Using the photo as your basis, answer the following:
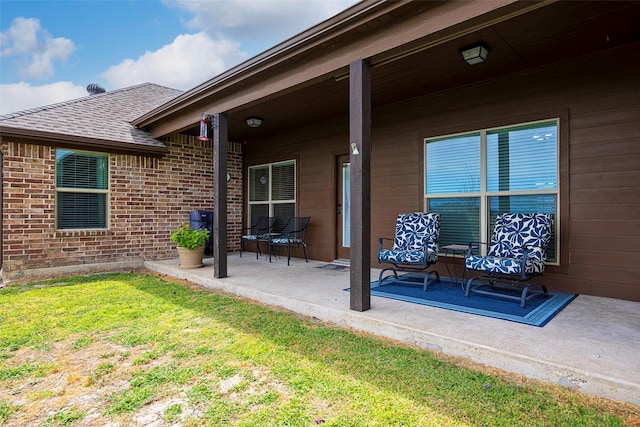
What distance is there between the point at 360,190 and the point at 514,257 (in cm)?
187

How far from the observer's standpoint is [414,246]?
4.34 metres

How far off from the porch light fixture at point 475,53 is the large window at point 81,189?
18.8ft

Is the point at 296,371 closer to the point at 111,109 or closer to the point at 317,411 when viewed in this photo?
the point at 317,411

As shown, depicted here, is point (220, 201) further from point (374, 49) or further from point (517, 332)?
point (517, 332)

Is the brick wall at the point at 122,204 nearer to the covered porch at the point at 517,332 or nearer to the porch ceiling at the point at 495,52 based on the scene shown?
the porch ceiling at the point at 495,52

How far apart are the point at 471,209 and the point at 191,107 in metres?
4.26

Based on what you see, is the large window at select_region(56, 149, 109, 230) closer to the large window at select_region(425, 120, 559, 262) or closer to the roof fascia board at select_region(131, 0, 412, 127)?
the roof fascia board at select_region(131, 0, 412, 127)

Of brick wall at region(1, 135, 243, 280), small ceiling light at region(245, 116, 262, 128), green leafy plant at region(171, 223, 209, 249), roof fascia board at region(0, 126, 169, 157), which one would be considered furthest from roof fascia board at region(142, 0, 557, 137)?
brick wall at region(1, 135, 243, 280)

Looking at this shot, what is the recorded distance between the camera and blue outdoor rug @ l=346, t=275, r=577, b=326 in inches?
115

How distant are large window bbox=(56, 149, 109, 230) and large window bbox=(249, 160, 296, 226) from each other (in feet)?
9.23

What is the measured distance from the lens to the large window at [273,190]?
694cm

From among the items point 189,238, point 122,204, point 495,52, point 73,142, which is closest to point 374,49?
point 495,52

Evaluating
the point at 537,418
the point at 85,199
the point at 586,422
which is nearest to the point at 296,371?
the point at 537,418

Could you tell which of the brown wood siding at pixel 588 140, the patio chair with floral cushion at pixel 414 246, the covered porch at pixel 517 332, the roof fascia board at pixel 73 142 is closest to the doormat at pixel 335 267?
the patio chair with floral cushion at pixel 414 246
